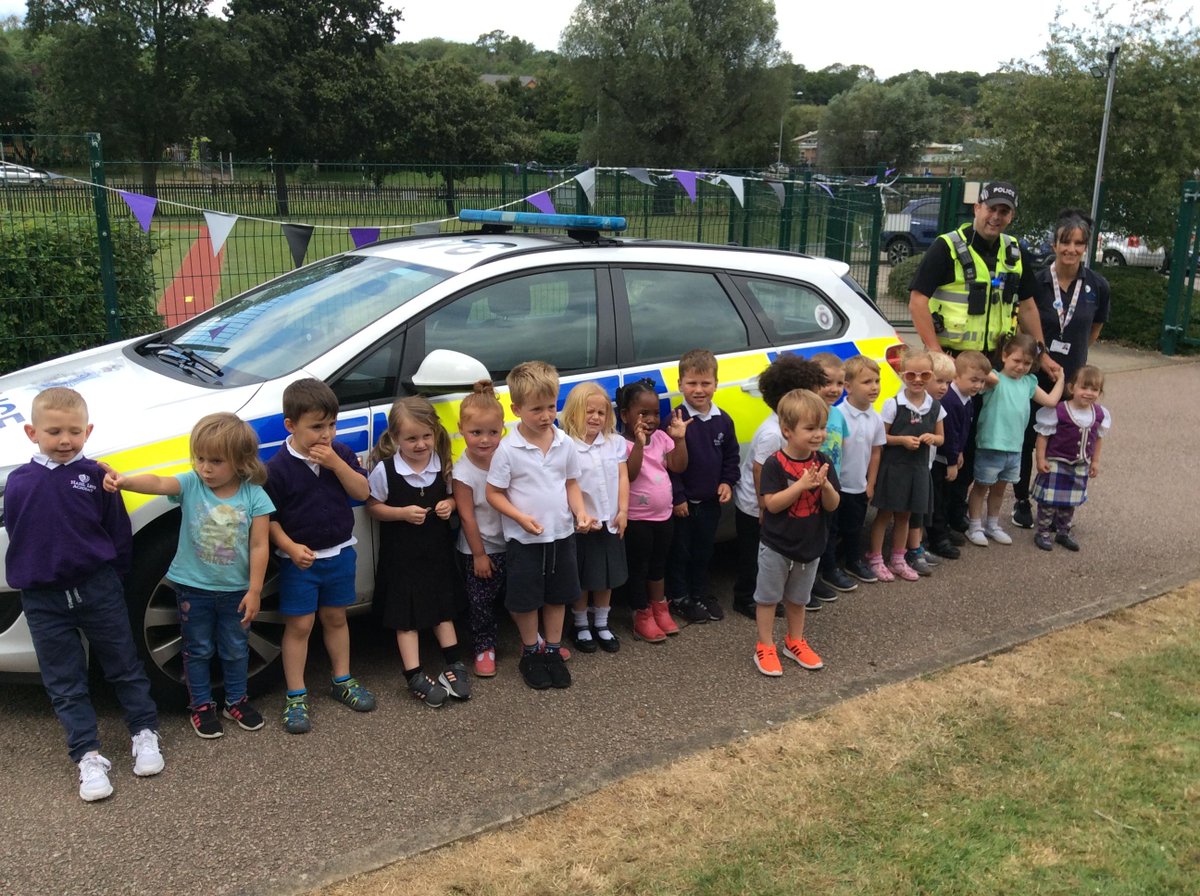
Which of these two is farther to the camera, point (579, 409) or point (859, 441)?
point (859, 441)

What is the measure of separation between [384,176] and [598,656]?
22.2 feet

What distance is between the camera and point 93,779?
10.3 ft

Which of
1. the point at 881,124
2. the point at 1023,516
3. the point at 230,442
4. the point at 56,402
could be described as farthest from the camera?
the point at 881,124

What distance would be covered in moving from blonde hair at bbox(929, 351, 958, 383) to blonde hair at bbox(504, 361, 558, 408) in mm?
2356

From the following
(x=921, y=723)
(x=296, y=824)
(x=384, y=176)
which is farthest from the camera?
(x=384, y=176)

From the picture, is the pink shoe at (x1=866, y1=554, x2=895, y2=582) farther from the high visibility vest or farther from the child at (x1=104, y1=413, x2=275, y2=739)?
the child at (x1=104, y1=413, x2=275, y2=739)

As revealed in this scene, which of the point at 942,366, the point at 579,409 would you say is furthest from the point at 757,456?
the point at 942,366

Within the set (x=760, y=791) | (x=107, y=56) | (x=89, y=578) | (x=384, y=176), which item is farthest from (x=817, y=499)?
(x=107, y=56)

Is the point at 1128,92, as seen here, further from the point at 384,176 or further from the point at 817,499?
the point at 817,499

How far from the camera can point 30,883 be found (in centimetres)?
274

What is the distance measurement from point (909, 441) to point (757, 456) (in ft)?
3.52

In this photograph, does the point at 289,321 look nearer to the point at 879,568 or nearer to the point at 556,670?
the point at 556,670

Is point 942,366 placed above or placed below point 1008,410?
above

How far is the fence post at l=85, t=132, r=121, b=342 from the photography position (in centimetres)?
684
